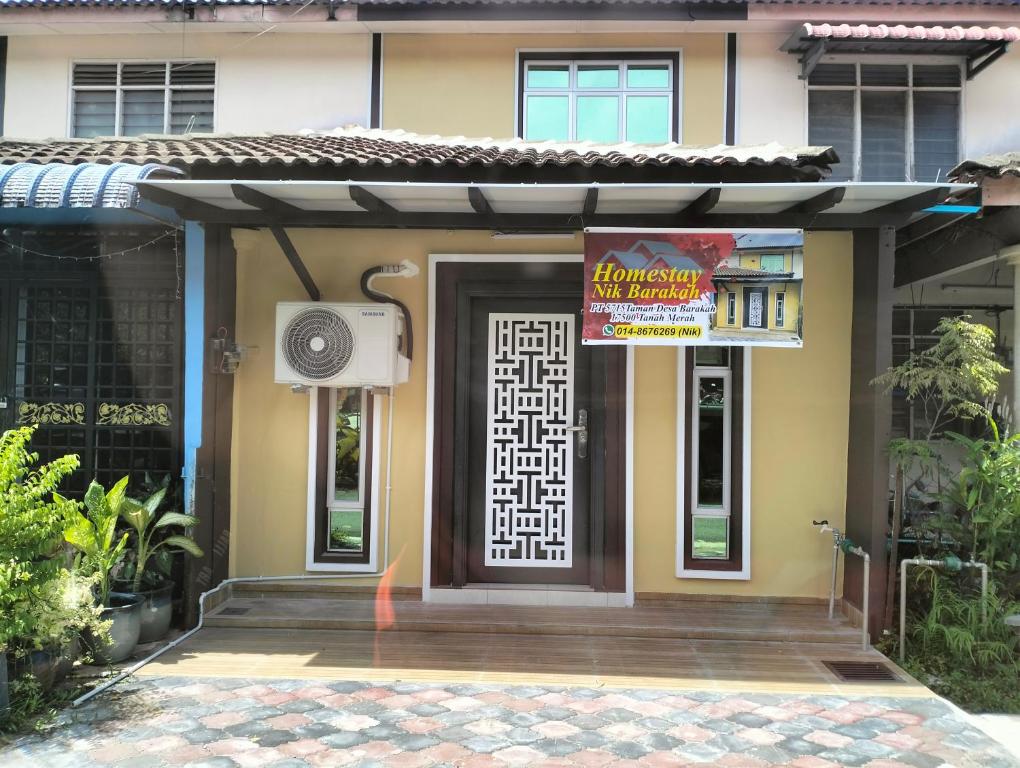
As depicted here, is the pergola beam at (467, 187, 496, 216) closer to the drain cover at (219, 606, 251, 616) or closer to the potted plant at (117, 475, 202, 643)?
the potted plant at (117, 475, 202, 643)

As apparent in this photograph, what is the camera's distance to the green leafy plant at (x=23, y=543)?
14.3 feet

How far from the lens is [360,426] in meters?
6.95

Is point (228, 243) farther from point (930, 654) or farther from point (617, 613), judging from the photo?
point (930, 654)

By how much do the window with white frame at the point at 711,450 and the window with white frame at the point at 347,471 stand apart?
2907mm

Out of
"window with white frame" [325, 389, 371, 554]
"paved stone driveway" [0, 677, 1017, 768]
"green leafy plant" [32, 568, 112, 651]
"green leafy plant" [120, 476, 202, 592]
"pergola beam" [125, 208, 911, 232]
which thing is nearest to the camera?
"paved stone driveway" [0, 677, 1017, 768]

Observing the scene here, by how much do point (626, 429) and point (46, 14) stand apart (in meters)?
7.10

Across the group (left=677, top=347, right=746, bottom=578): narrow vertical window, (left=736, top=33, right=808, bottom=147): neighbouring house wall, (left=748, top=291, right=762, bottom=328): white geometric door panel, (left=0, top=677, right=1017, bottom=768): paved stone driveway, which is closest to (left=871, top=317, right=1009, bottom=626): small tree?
(left=748, top=291, right=762, bottom=328): white geometric door panel

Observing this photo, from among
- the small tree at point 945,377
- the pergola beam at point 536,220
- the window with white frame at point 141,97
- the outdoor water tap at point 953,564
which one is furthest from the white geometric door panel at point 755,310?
the window with white frame at point 141,97

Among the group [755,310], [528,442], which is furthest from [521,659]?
[755,310]

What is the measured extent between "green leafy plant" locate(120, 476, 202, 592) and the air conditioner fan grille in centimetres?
144

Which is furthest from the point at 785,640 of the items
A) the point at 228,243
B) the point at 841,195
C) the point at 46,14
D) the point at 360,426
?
the point at 46,14

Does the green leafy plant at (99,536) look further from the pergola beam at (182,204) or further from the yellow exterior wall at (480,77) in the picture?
the yellow exterior wall at (480,77)

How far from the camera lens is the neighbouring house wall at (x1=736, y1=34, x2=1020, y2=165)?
7566 mm

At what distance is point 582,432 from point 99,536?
3.81 meters
